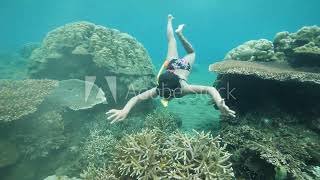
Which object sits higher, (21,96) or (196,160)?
(21,96)

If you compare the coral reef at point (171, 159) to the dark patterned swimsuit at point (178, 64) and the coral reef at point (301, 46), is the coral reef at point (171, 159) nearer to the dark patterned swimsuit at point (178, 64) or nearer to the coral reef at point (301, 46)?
the dark patterned swimsuit at point (178, 64)

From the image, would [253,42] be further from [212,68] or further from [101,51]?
[101,51]

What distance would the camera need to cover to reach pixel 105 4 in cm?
11225

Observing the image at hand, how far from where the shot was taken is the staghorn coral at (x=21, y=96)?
791 centimetres

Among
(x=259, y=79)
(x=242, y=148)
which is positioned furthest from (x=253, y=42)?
(x=242, y=148)

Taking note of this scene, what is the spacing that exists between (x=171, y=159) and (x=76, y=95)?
570 cm

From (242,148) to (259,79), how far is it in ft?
7.87

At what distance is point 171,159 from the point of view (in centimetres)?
490

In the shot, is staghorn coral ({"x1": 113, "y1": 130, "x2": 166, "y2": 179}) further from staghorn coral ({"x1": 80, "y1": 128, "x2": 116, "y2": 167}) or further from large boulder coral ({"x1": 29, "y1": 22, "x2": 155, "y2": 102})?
large boulder coral ({"x1": 29, "y1": 22, "x2": 155, "y2": 102})

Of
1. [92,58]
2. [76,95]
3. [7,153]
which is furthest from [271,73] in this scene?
[7,153]

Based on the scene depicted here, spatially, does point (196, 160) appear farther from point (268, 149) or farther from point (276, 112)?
point (276, 112)

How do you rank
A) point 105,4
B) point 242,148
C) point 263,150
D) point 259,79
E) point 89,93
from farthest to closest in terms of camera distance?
point 105,4
point 89,93
point 259,79
point 242,148
point 263,150

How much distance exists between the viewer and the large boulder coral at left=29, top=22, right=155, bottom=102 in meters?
10.5

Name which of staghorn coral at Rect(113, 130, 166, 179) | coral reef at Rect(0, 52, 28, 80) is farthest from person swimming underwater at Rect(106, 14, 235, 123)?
coral reef at Rect(0, 52, 28, 80)
